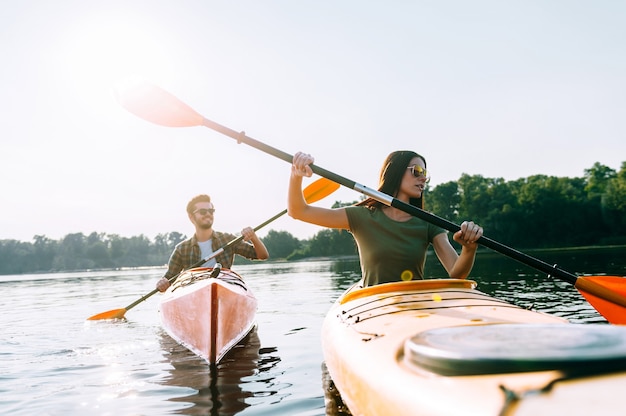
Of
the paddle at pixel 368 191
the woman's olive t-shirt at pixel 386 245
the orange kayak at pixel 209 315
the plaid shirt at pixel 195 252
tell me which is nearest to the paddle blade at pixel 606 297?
the paddle at pixel 368 191

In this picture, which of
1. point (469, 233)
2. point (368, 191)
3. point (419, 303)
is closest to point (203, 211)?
point (368, 191)

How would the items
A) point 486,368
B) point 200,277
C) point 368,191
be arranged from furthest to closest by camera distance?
point 200,277
point 368,191
point 486,368

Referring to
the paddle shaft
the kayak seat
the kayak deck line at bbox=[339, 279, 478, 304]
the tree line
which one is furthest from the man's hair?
the tree line

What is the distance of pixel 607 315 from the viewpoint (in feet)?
13.4

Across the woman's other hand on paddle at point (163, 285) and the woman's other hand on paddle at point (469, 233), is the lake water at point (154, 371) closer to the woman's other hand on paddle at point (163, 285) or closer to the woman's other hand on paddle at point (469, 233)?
the woman's other hand on paddle at point (163, 285)

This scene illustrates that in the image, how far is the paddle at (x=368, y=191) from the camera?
404 centimetres

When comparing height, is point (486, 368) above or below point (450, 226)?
below

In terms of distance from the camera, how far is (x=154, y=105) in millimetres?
5512

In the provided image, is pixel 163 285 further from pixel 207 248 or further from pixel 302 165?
pixel 302 165

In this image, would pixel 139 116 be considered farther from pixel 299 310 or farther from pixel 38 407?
pixel 299 310

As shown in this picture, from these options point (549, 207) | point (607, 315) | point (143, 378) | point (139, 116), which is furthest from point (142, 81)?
point (549, 207)

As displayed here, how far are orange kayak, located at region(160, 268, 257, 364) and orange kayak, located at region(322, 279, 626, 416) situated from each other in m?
2.68

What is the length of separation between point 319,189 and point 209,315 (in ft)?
8.47

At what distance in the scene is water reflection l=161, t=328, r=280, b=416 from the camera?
395 centimetres
